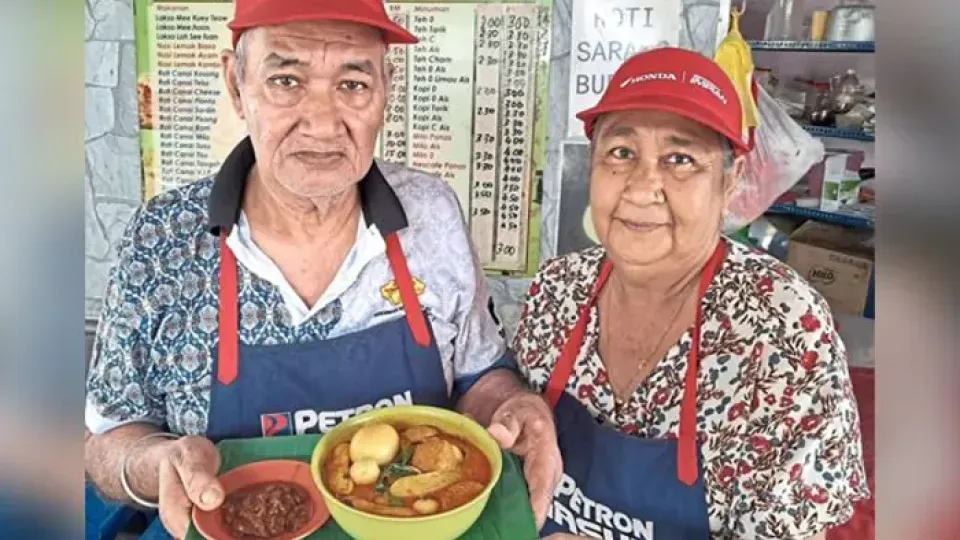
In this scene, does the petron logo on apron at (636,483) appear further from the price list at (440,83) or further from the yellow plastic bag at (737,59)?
the price list at (440,83)

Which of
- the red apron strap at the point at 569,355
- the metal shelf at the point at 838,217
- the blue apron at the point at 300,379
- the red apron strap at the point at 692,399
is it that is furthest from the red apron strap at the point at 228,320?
the metal shelf at the point at 838,217

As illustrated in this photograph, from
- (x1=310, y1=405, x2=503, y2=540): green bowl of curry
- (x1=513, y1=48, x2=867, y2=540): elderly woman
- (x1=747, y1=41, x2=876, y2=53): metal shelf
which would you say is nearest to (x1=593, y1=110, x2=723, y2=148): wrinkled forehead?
(x1=513, y1=48, x2=867, y2=540): elderly woman

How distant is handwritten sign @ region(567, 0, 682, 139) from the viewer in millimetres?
754

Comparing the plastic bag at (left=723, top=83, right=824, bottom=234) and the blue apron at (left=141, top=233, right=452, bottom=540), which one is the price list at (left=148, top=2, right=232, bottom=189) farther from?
the plastic bag at (left=723, top=83, right=824, bottom=234)

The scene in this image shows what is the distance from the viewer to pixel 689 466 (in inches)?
30.0

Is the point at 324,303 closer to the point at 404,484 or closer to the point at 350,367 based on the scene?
the point at 350,367

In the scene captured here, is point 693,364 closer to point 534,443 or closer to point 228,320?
point 534,443

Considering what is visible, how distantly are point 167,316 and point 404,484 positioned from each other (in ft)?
1.14

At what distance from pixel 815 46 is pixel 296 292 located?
1.90 feet

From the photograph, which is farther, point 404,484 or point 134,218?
point 134,218

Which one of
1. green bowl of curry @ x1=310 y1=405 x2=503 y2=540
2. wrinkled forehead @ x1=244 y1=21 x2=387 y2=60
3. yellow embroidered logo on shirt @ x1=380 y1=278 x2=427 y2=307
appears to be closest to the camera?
green bowl of curry @ x1=310 y1=405 x2=503 y2=540

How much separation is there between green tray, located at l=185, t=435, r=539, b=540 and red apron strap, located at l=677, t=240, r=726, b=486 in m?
0.17

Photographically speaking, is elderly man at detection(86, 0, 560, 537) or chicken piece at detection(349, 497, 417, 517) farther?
elderly man at detection(86, 0, 560, 537)
